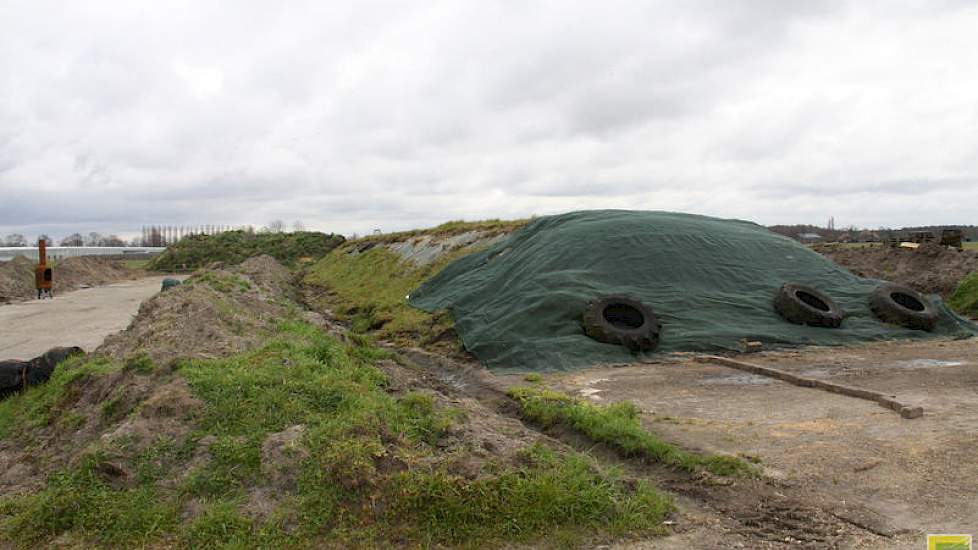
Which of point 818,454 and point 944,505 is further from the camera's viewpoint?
point 818,454

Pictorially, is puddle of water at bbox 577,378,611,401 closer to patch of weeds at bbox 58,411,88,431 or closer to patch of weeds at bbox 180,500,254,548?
patch of weeds at bbox 180,500,254,548

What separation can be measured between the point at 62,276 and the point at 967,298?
149 ft

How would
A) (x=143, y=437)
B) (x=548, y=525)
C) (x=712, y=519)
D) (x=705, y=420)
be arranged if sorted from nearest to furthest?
1. (x=548, y=525)
2. (x=712, y=519)
3. (x=143, y=437)
4. (x=705, y=420)

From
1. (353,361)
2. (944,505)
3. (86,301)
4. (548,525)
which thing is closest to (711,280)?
(353,361)

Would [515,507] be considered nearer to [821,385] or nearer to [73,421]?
[73,421]

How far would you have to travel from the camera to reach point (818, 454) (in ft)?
22.2

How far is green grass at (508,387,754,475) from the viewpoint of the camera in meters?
6.51

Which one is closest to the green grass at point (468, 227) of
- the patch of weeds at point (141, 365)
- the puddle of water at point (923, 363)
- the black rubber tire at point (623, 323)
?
the black rubber tire at point (623, 323)

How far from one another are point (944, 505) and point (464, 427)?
4.04 m

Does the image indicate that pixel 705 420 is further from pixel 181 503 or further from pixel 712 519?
pixel 181 503

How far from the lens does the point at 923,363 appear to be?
1238 centimetres

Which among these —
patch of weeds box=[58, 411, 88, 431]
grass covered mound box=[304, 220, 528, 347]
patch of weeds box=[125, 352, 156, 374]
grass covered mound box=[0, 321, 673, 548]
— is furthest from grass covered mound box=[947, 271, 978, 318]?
patch of weeds box=[58, 411, 88, 431]

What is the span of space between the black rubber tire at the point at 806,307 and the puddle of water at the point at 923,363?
8.27 ft

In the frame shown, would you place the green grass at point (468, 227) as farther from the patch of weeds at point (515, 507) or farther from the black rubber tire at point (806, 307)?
the patch of weeds at point (515, 507)
